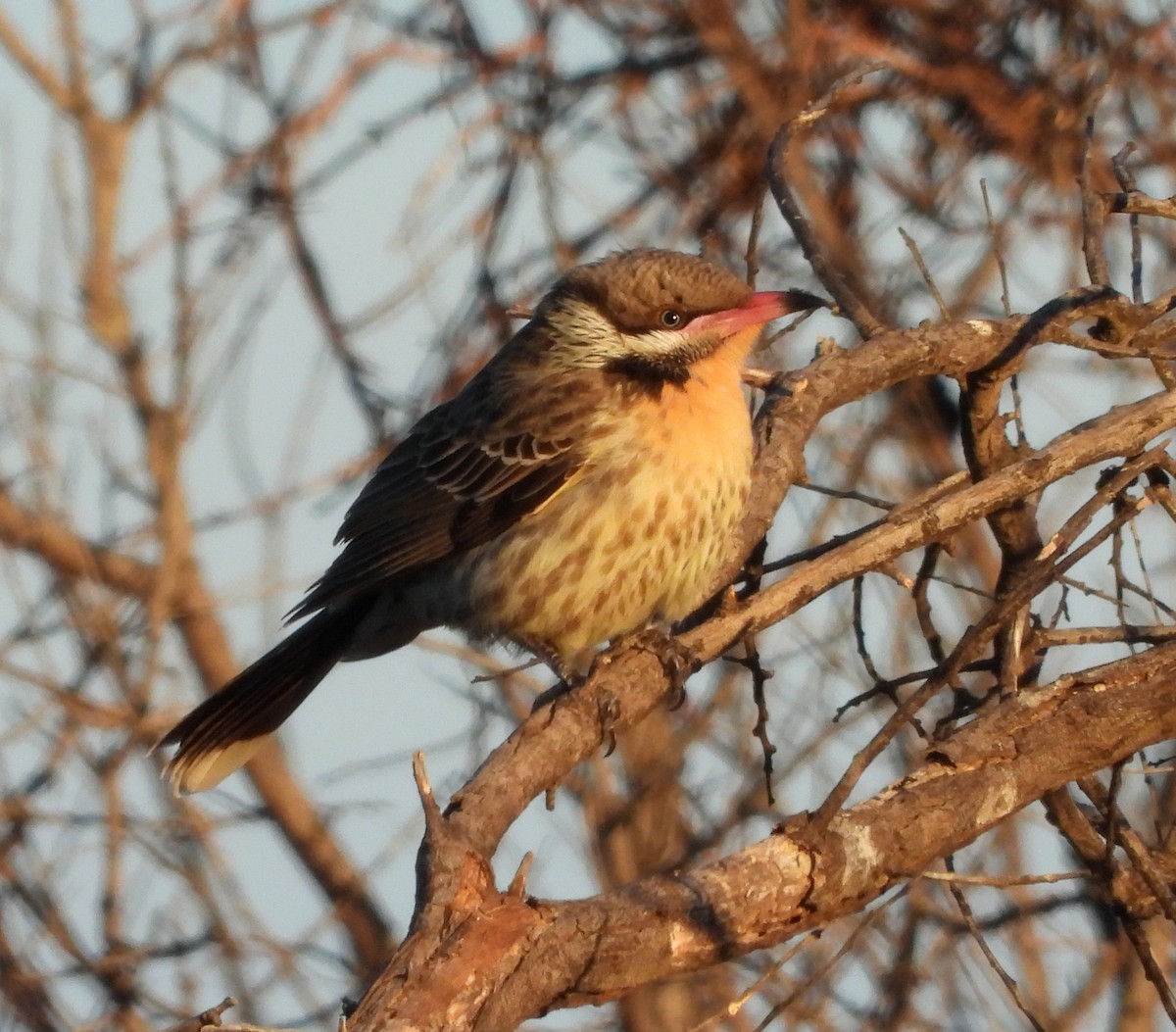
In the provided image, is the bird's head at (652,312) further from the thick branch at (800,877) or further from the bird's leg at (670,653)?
the thick branch at (800,877)

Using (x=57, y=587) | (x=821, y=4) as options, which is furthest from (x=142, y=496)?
(x=821, y=4)

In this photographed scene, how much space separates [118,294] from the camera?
25.0 feet

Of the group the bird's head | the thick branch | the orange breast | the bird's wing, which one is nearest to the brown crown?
the bird's head

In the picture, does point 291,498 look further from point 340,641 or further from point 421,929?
point 421,929

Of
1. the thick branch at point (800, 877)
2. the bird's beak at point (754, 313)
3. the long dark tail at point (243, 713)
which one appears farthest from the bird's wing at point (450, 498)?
the thick branch at point (800, 877)

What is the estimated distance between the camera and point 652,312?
4.99 metres

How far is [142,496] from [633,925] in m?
4.51

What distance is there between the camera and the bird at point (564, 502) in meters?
4.63

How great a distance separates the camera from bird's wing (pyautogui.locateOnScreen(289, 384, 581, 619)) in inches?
195

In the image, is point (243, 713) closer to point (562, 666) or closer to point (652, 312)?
point (562, 666)

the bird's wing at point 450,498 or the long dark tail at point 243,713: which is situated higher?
the bird's wing at point 450,498

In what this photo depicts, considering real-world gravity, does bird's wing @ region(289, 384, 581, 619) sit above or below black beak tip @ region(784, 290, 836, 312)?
above

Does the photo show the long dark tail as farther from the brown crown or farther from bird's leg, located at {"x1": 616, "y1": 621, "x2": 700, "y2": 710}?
the brown crown

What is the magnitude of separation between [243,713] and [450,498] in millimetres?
787
